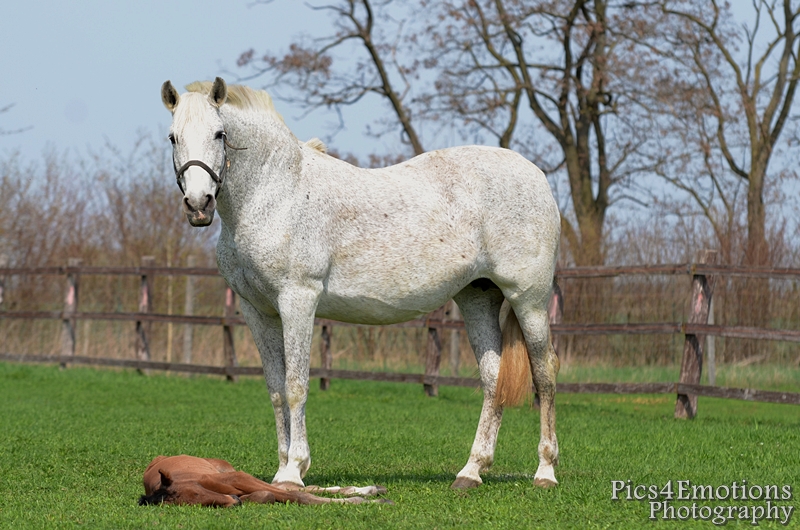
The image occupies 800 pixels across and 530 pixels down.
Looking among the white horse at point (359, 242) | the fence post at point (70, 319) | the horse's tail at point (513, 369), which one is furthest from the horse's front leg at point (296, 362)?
the fence post at point (70, 319)

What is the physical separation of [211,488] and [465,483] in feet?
4.75

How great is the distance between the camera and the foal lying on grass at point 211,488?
15.1ft

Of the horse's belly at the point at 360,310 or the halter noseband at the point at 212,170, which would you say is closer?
the halter noseband at the point at 212,170

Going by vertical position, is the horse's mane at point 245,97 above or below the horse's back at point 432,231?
above

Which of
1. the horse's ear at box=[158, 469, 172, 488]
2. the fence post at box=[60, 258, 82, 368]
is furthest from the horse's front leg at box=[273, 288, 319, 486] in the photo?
the fence post at box=[60, 258, 82, 368]

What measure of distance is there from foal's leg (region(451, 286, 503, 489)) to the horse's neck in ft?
4.68

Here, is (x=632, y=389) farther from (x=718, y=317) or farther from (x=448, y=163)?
(x=448, y=163)

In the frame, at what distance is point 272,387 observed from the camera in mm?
5242

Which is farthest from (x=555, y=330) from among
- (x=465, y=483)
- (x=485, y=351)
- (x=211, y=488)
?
(x=211, y=488)

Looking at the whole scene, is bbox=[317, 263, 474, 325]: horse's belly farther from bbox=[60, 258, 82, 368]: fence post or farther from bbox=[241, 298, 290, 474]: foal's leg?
bbox=[60, 258, 82, 368]: fence post

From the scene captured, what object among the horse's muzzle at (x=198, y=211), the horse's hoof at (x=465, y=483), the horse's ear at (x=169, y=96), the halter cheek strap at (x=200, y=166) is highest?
the horse's ear at (x=169, y=96)

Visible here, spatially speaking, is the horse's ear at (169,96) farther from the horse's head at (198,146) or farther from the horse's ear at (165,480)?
the horse's ear at (165,480)

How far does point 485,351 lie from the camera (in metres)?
5.79

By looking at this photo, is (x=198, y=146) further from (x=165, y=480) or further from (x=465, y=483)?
(x=465, y=483)
